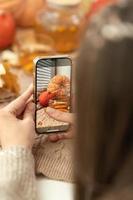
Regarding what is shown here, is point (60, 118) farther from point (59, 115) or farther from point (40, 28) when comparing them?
point (40, 28)

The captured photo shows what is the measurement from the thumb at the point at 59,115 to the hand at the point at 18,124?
25mm

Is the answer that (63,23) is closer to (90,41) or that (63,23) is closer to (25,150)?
(25,150)

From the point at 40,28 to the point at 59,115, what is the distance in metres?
0.34

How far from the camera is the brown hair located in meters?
0.33

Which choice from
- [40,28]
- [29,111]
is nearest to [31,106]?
[29,111]

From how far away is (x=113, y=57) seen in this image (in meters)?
0.33

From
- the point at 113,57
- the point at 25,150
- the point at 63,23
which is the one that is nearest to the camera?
the point at 113,57

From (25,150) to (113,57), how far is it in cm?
29

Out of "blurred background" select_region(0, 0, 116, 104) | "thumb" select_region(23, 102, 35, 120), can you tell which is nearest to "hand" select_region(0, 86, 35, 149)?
"thumb" select_region(23, 102, 35, 120)

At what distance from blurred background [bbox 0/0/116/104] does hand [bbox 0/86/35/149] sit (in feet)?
0.72

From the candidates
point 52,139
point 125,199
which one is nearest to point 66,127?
point 52,139

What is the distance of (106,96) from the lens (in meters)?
0.34

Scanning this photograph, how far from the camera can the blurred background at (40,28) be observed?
0.93m

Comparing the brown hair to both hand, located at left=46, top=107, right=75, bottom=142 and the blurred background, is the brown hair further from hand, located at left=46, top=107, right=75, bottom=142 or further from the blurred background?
the blurred background
